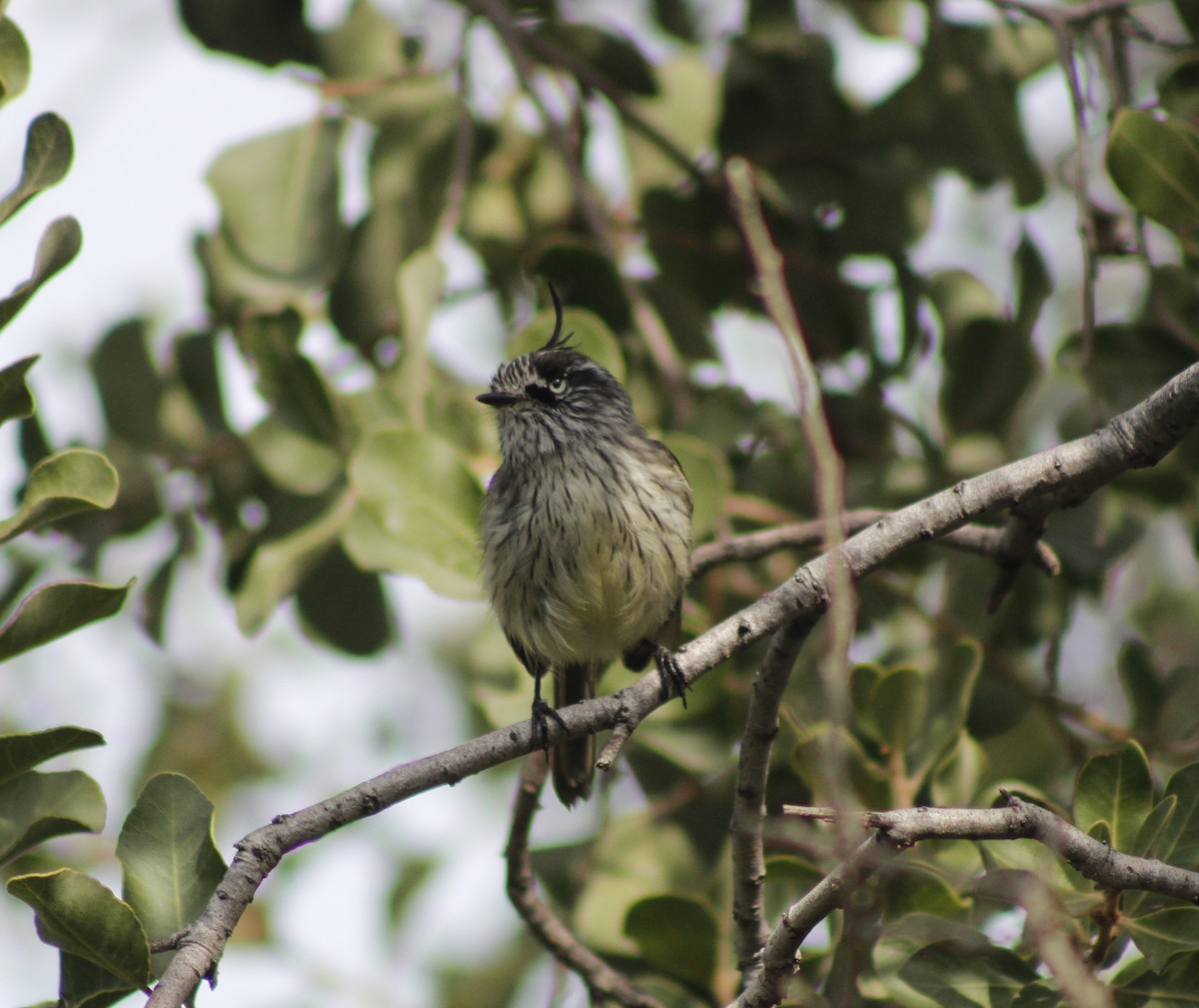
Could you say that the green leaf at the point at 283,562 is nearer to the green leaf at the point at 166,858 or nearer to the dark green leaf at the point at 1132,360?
the green leaf at the point at 166,858

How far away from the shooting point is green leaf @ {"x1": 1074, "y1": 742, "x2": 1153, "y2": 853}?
2.70 m

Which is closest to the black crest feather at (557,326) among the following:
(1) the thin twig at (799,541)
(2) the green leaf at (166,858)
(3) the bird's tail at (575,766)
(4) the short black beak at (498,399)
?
(4) the short black beak at (498,399)

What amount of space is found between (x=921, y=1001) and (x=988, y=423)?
2259mm

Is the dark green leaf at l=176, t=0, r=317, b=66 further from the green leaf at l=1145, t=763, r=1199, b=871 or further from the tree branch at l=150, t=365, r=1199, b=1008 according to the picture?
the green leaf at l=1145, t=763, r=1199, b=871

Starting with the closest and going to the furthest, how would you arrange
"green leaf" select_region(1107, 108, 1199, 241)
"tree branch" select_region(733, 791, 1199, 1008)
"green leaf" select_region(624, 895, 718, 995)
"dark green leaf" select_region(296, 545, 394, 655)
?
1. "tree branch" select_region(733, 791, 1199, 1008)
2. "green leaf" select_region(1107, 108, 1199, 241)
3. "green leaf" select_region(624, 895, 718, 995)
4. "dark green leaf" select_region(296, 545, 394, 655)

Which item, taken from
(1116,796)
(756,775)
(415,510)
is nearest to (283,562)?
(415,510)

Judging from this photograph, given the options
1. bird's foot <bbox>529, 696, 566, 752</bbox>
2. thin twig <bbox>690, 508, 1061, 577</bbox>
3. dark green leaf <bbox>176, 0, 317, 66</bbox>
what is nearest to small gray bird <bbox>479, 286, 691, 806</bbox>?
thin twig <bbox>690, 508, 1061, 577</bbox>

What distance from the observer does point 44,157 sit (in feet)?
8.82

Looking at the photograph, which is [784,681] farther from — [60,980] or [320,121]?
[320,121]

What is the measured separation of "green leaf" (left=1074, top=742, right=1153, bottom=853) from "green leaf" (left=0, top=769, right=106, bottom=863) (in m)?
2.04

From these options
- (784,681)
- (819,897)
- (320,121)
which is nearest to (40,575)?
(320,121)

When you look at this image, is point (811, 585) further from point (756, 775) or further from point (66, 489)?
point (66, 489)

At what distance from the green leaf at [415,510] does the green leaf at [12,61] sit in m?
1.31

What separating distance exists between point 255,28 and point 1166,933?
13.4ft
